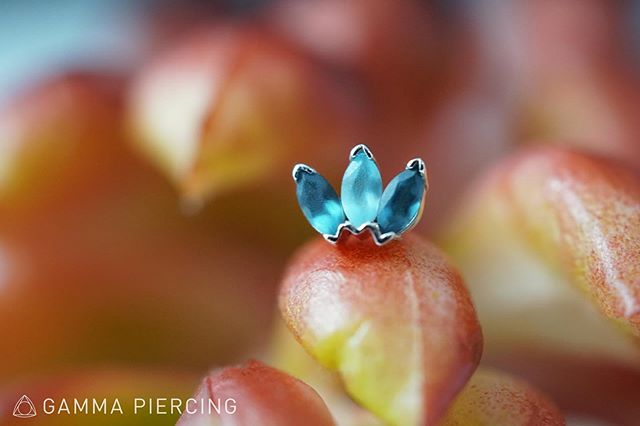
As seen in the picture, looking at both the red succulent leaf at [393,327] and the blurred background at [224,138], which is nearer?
the red succulent leaf at [393,327]

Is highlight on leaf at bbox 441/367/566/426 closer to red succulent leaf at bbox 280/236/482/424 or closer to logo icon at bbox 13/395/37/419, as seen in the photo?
red succulent leaf at bbox 280/236/482/424

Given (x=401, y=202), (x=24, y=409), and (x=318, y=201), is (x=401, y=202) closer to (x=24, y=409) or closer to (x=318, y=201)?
(x=318, y=201)

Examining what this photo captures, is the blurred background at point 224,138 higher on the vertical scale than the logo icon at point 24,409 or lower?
higher

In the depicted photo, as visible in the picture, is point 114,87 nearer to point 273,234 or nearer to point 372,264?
point 273,234

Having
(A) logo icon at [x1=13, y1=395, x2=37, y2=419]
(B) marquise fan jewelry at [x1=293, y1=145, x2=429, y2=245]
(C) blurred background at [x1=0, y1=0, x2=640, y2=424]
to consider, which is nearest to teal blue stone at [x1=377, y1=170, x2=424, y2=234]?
(B) marquise fan jewelry at [x1=293, y1=145, x2=429, y2=245]

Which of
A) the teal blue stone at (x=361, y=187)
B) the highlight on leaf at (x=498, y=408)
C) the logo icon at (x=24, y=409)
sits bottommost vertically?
the logo icon at (x=24, y=409)

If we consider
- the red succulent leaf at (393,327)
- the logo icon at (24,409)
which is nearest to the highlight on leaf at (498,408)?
the red succulent leaf at (393,327)

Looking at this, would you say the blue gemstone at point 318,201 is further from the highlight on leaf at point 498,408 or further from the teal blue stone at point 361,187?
the highlight on leaf at point 498,408
